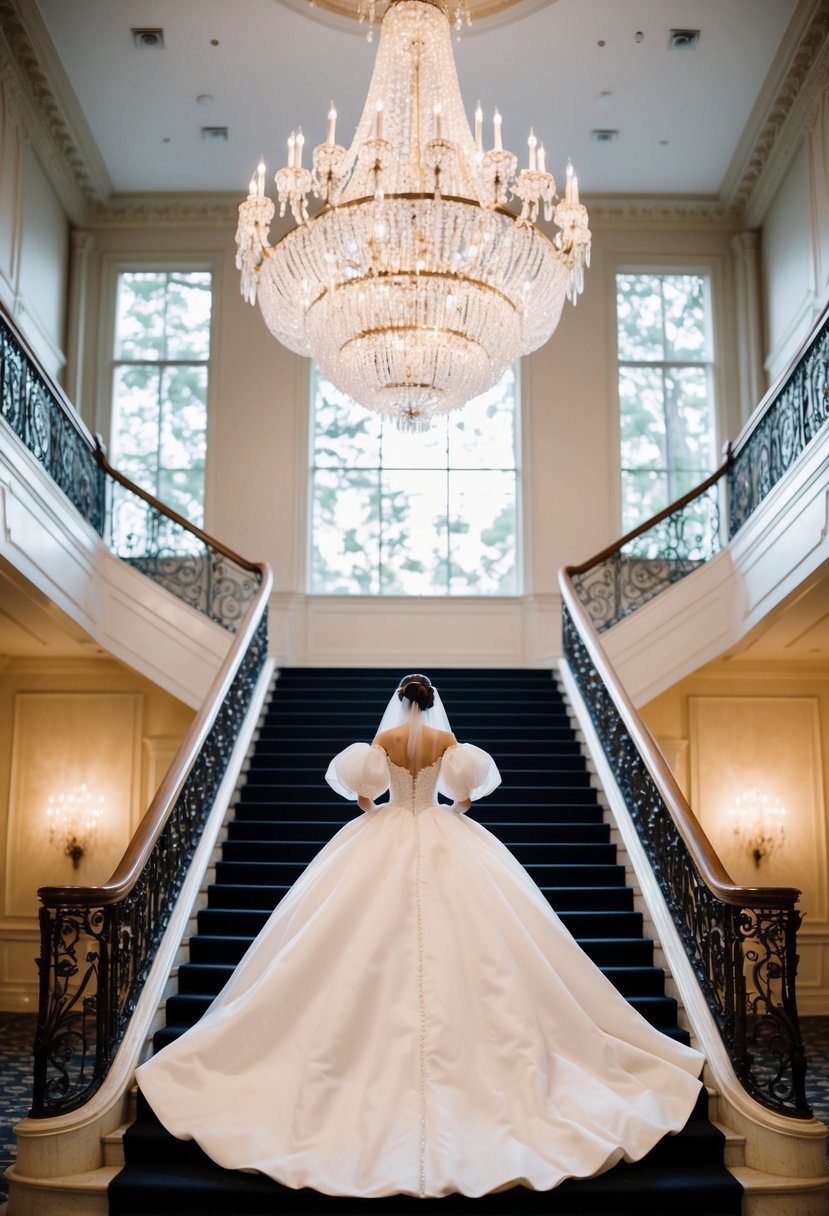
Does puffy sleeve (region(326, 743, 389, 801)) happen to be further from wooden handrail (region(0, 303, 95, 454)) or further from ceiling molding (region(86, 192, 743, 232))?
ceiling molding (region(86, 192, 743, 232))

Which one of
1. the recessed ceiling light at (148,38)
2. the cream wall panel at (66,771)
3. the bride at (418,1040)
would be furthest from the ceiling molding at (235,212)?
the bride at (418,1040)

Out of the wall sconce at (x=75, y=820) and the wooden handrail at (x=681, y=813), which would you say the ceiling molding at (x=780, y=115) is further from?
the wall sconce at (x=75, y=820)

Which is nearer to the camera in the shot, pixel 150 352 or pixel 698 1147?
pixel 698 1147

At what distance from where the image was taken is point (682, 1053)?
16.8ft

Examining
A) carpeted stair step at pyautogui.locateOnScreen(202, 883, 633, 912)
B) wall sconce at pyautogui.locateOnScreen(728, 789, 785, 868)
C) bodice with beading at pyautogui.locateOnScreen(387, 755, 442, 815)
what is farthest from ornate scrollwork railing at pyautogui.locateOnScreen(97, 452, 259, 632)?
bodice with beading at pyautogui.locateOnScreen(387, 755, 442, 815)

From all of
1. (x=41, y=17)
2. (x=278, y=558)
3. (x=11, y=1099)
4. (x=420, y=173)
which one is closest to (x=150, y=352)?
(x=278, y=558)

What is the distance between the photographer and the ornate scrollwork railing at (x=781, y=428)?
7.60 metres

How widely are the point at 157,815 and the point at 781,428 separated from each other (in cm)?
536

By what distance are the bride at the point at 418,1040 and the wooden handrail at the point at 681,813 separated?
0.70m

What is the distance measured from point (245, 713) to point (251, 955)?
3886 millimetres

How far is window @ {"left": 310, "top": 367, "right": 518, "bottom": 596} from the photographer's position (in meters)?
12.2

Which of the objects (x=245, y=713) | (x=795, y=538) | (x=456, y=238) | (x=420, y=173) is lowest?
(x=245, y=713)

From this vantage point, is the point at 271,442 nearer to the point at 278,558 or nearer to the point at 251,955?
the point at 278,558

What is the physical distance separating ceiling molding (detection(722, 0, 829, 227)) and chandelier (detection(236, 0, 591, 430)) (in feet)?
12.8
